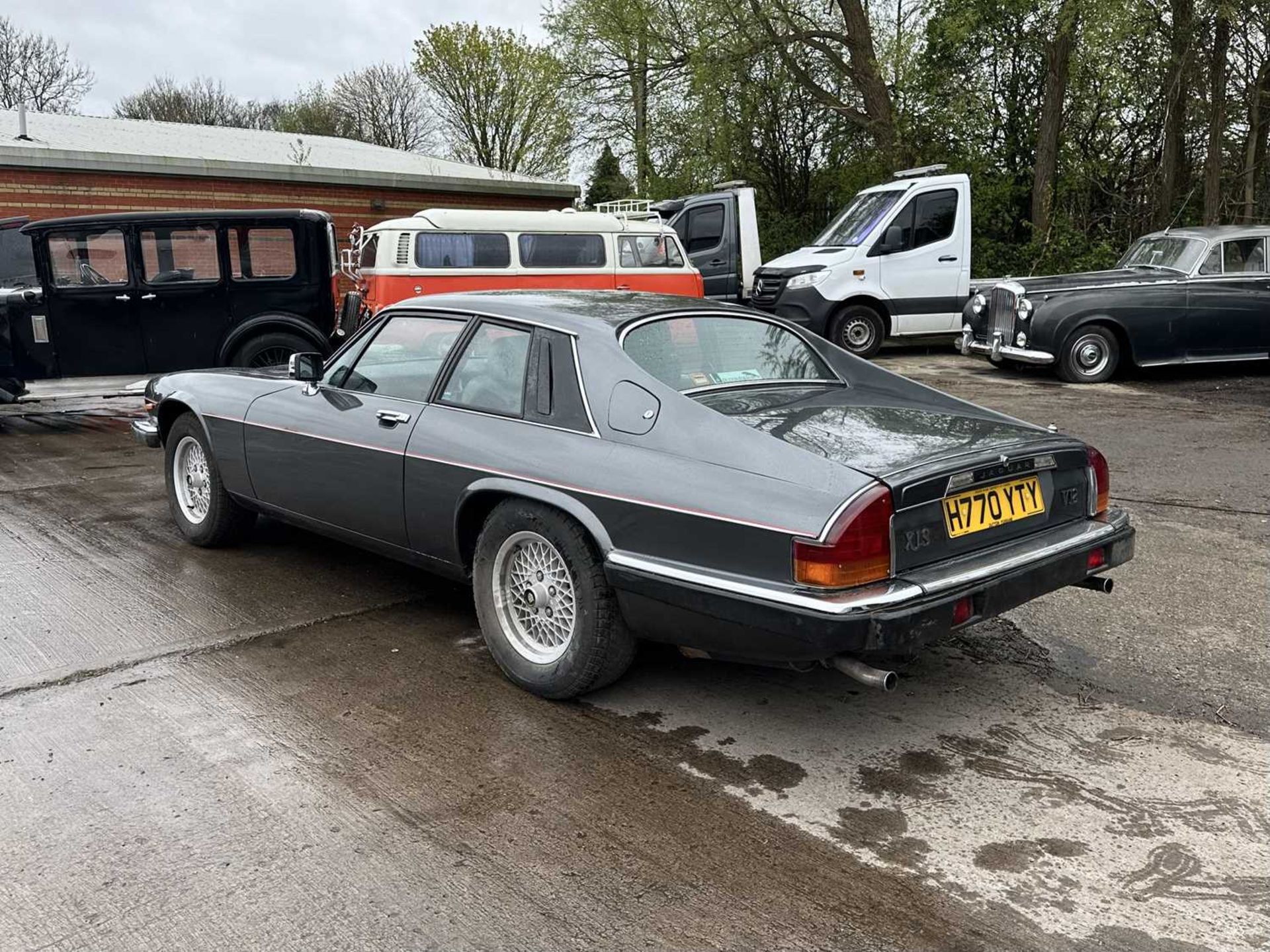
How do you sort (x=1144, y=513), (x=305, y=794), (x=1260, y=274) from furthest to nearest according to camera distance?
(x=1260, y=274), (x=1144, y=513), (x=305, y=794)

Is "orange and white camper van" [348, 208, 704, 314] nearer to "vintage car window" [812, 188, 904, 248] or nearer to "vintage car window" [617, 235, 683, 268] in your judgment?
"vintage car window" [617, 235, 683, 268]

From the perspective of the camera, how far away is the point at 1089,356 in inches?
462

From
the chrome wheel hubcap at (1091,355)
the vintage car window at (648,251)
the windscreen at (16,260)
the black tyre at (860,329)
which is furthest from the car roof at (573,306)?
the black tyre at (860,329)

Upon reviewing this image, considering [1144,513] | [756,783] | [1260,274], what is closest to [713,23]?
[1260,274]

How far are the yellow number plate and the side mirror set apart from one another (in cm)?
304

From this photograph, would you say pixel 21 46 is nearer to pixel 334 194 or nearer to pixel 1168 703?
pixel 334 194

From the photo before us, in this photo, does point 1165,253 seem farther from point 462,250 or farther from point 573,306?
point 573,306

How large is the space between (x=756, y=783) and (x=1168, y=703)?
1.63m

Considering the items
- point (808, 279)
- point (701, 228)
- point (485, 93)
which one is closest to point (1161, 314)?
point (808, 279)

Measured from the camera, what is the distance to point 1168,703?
12.4ft

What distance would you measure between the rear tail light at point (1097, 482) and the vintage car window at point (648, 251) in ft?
33.7

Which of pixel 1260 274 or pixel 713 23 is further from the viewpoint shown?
pixel 713 23

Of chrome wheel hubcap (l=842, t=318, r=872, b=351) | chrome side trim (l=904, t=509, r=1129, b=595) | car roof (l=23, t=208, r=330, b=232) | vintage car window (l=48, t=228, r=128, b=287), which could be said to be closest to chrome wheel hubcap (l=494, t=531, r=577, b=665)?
chrome side trim (l=904, t=509, r=1129, b=595)

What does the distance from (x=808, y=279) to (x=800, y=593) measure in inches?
444
